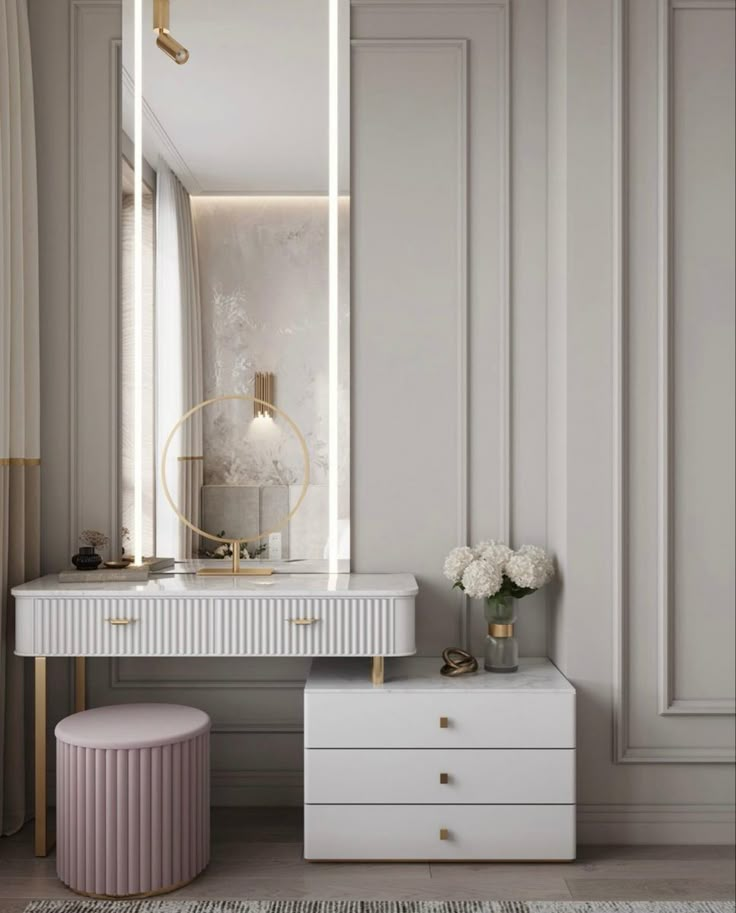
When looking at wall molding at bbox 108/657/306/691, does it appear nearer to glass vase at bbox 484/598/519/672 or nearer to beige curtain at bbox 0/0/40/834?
beige curtain at bbox 0/0/40/834

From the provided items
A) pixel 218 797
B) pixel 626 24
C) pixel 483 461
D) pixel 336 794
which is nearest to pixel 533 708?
pixel 336 794

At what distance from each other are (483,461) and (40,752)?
5.16ft

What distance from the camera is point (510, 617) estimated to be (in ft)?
9.02

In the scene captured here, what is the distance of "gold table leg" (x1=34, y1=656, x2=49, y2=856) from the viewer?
2590 mm

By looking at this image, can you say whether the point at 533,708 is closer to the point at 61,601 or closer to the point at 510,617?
the point at 510,617

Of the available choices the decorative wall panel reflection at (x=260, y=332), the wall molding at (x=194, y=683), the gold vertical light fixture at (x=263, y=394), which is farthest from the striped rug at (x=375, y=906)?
the gold vertical light fixture at (x=263, y=394)

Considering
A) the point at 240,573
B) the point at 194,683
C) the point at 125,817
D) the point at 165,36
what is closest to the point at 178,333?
the point at 240,573

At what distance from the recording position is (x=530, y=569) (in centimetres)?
268

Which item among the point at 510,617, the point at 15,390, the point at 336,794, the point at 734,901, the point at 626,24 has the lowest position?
the point at 734,901

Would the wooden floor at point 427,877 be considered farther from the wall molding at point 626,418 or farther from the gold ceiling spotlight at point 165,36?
the gold ceiling spotlight at point 165,36

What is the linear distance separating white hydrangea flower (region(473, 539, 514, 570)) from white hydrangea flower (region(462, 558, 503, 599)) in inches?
1.1

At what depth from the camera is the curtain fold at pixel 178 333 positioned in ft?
9.82

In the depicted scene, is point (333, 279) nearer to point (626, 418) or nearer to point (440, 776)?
point (626, 418)

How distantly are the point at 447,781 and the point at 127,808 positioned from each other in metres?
0.85
